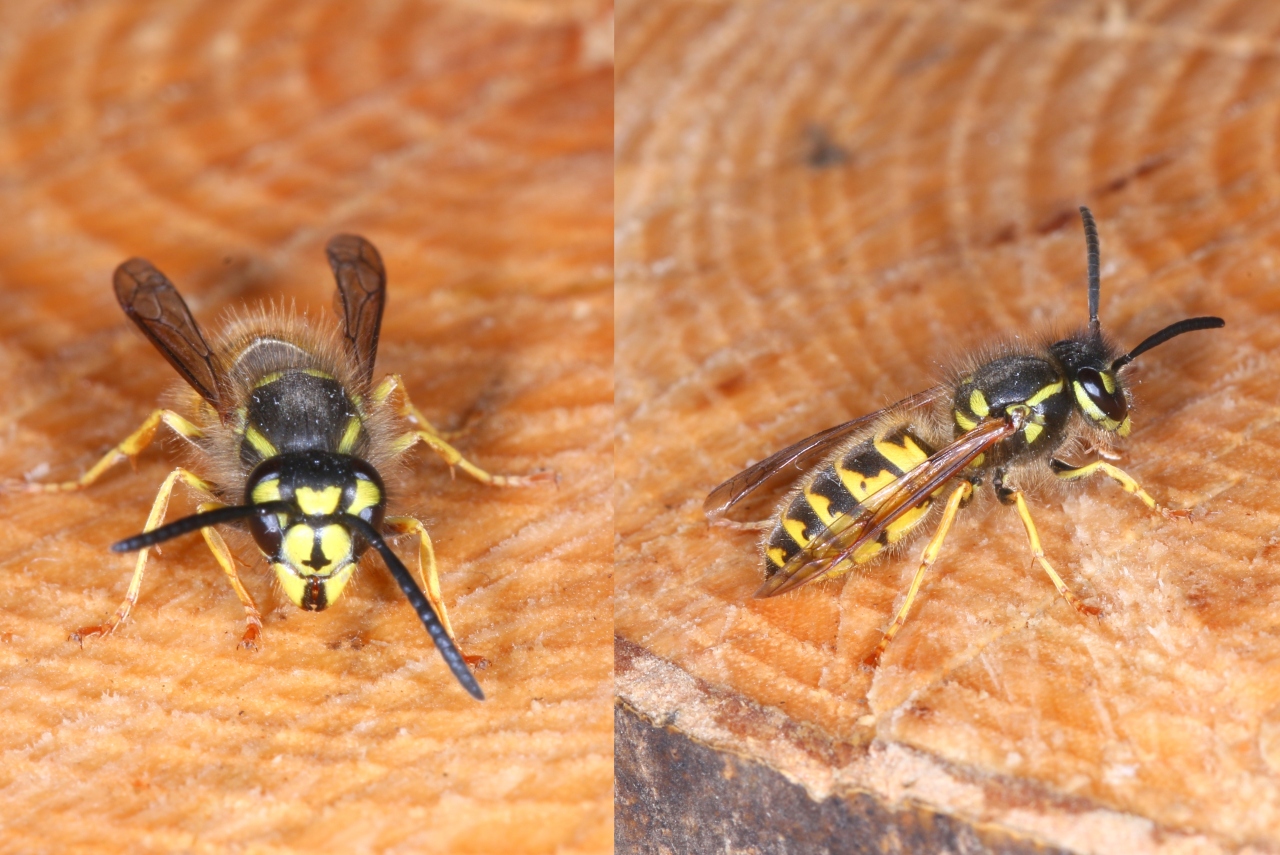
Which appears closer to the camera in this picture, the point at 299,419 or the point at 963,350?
the point at 299,419

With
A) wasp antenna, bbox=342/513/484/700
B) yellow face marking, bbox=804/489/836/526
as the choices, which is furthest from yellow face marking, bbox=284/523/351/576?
yellow face marking, bbox=804/489/836/526

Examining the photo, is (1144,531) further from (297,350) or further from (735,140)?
(297,350)

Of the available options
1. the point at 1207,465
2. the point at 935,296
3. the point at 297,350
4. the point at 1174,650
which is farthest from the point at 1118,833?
the point at 297,350

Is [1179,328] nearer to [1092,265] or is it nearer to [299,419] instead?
[1092,265]

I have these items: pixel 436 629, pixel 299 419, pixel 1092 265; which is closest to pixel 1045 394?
pixel 1092 265

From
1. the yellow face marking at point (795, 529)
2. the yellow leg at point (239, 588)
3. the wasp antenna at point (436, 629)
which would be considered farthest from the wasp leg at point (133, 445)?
the yellow face marking at point (795, 529)

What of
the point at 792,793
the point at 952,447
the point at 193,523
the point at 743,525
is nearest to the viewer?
the point at 792,793

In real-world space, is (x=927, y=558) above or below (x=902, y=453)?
above

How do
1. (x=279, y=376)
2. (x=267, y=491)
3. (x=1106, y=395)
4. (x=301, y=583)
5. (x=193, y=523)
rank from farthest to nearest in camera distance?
(x=279, y=376) < (x=1106, y=395) < (x=267, y=491) < (x=301, y=583) < (x=193, y=523)
